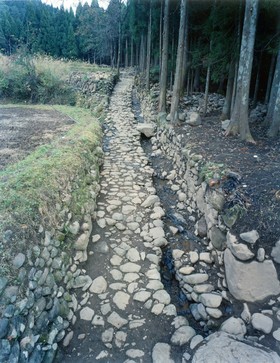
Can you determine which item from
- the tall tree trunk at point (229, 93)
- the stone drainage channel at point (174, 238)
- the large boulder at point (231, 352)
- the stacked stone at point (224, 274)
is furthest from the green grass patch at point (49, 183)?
the tall tree trunk at point (229, 93)

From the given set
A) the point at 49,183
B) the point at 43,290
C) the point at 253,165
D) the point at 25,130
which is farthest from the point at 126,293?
the point at 25,130

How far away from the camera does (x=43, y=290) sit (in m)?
3.08

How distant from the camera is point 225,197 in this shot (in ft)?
13.9

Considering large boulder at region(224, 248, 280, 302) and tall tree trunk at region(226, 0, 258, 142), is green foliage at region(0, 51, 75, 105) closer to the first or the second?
tall tree trunk at region(226, 0, 258, 142)

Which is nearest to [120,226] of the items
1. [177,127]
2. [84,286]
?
[84,286]

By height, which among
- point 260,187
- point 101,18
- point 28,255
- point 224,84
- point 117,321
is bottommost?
point 117,321

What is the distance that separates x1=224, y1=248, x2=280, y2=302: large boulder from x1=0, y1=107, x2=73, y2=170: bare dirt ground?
458 centimetres

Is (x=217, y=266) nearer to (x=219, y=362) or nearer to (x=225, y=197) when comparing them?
(x=225, y=197)

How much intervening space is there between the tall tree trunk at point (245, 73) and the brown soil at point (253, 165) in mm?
340

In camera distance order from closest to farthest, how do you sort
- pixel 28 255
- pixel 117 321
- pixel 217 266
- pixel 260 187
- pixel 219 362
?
1. pixel 219 362
2. pixel 28 255
3. pixel 117 321
4. pixel 217 266
5. pixel 260 187

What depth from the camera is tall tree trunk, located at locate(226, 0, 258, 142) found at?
595 cm

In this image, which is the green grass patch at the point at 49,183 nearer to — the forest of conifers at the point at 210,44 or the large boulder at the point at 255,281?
the large boulder at the point at 255,281

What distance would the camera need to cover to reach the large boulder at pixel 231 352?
9.00 feet

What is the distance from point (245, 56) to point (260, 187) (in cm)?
372
